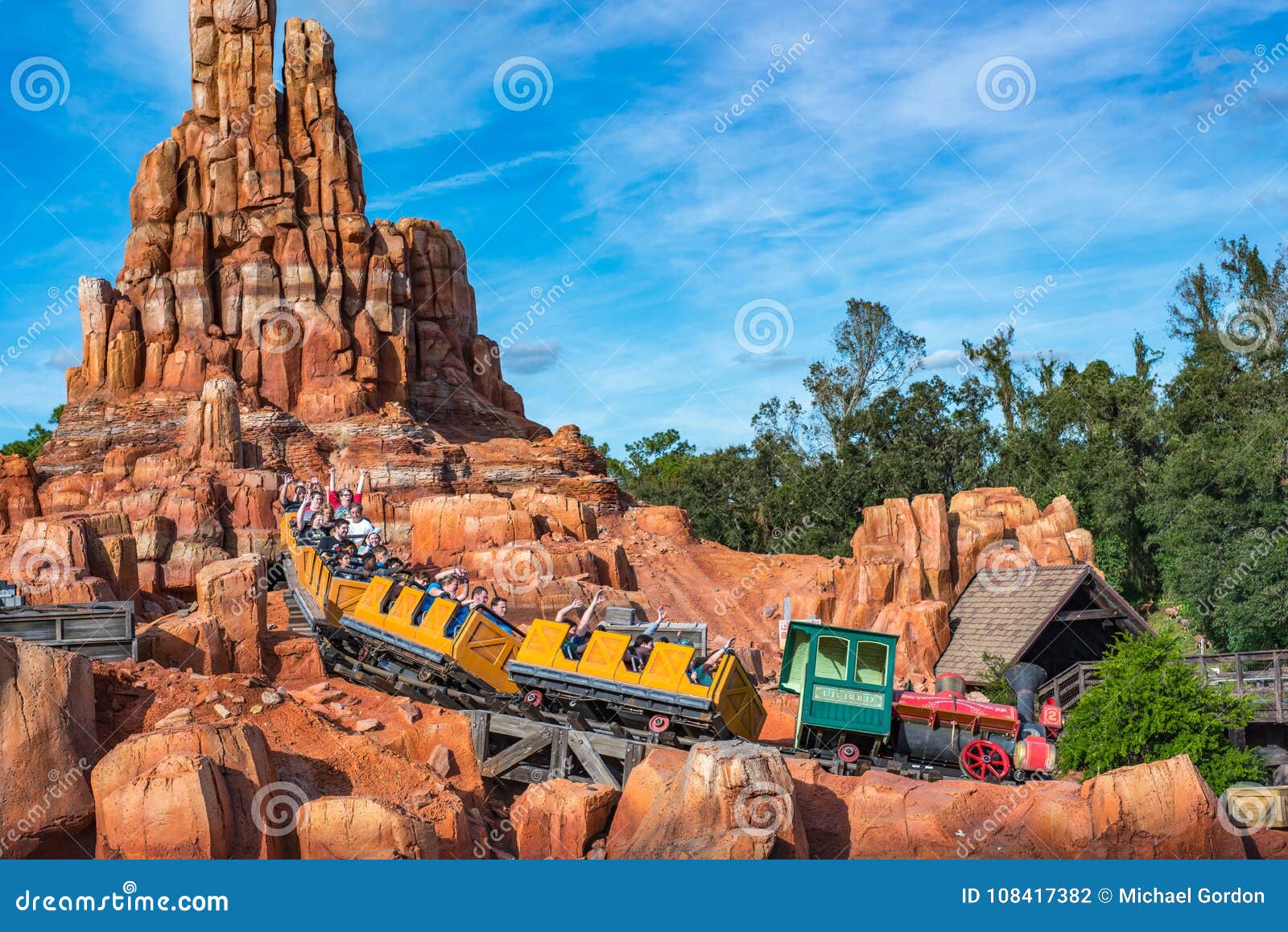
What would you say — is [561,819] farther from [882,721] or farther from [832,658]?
[882,721]

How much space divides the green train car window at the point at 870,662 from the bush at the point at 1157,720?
3.14 metres

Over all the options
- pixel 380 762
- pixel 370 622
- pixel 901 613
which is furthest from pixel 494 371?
pixel 380 762

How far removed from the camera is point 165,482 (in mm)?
42344

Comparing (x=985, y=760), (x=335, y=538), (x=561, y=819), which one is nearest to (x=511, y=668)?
(x=561, y=819)

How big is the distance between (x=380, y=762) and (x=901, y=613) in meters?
16.7

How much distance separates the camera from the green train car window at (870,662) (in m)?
17.8

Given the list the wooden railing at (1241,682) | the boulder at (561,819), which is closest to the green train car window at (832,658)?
the boulder at (561,819)

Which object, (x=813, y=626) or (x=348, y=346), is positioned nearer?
(x=813, y=626)

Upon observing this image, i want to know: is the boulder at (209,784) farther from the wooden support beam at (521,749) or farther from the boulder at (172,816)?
the wooden support beam at (521,749)

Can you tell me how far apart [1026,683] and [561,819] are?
1118cm

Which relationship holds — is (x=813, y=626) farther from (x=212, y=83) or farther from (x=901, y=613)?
(x=212, y=83)

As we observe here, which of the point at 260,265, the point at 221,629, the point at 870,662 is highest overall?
the point at 260,265

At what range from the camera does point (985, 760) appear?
1761cm

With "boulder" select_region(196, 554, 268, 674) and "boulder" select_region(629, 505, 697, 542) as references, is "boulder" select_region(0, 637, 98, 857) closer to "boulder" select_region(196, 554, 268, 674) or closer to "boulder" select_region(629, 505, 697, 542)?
"boulder" select_region(196, 554, 268, 674)
